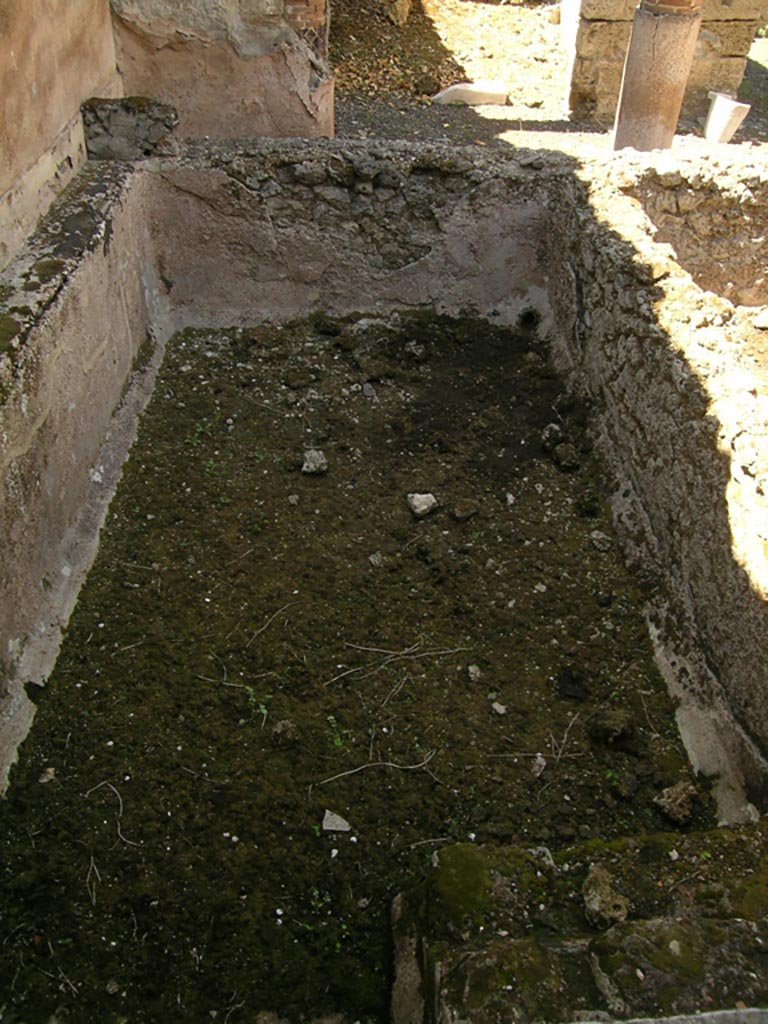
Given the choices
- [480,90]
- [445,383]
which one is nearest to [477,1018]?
[445,383]

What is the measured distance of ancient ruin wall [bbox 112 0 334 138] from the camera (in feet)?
16.1

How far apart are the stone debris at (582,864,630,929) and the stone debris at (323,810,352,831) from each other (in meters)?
0.82

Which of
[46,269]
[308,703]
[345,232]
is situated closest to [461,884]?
[308,703]

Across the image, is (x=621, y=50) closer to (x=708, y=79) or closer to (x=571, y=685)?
(x=708, y=79)

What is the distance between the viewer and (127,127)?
4.68 meters

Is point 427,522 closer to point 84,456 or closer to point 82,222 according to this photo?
point 84,456

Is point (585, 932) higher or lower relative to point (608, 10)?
lower

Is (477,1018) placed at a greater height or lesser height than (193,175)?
lesser

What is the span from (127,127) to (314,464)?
7.26 ft

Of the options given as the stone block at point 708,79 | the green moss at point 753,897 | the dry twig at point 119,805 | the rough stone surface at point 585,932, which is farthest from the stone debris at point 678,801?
the stone block at point 708,79

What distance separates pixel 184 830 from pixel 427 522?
1.71 m

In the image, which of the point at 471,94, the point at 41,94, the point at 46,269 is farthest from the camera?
the point at 471,94

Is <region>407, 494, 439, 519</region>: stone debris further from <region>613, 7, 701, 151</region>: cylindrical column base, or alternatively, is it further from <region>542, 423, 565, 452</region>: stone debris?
<region>613, 7, 701, 151</region>: cylindrical column base

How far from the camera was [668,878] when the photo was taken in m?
2.16
